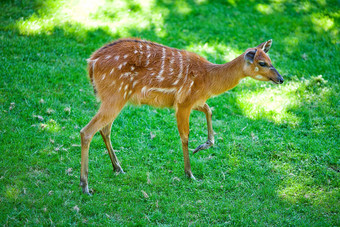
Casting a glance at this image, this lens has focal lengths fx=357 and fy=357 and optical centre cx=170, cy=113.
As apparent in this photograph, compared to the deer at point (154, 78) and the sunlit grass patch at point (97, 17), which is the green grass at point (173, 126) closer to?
the sunlit grass patch at point (97, 17)

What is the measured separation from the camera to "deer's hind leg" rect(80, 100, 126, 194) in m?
4.96

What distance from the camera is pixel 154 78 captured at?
5.27m

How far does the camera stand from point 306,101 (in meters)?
7.29

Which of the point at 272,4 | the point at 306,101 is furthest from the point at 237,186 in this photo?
the point at 272,4

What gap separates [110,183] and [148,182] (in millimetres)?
562

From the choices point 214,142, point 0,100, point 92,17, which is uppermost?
point 92,17

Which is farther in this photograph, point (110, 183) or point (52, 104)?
point (52, 104)

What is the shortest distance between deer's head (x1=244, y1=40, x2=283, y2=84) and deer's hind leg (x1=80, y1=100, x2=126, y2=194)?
2104mm

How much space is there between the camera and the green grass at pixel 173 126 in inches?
190

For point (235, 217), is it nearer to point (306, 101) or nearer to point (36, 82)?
point (306, 101)

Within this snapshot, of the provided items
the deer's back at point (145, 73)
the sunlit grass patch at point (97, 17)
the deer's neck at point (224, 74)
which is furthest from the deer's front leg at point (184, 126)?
the sunlit grass patch at point (97, 17)

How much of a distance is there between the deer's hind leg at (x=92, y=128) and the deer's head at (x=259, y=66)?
82.8 inches

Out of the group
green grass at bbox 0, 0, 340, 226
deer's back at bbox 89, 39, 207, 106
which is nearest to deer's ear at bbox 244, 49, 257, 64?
deer's back at bbox 89, 39, 207, 106

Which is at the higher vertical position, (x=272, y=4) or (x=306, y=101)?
(x=272, y=4)
